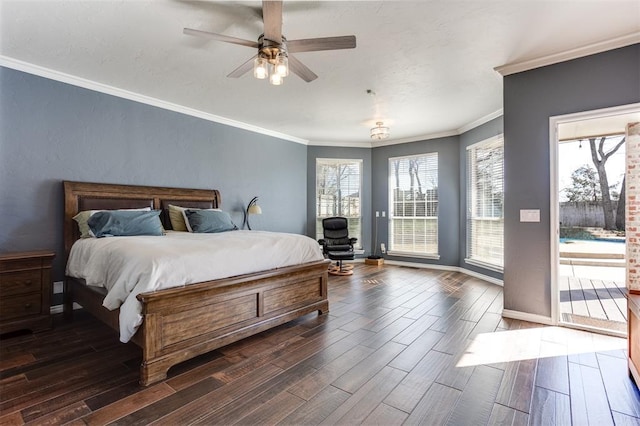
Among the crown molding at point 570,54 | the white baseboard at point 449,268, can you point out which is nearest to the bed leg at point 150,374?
the crown molding at point 570,54

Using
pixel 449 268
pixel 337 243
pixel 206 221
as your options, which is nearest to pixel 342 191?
pixel 337 243

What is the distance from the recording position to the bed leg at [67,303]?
318 centimetres

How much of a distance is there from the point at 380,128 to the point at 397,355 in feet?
11.6

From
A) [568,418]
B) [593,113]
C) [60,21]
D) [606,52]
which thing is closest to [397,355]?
[568,418]

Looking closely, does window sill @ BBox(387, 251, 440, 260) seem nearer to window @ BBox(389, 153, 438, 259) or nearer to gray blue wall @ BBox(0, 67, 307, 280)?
window @ BBox(389, 153, 438, 259)

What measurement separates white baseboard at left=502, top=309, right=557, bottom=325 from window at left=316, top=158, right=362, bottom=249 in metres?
3.75

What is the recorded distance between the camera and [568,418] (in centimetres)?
165

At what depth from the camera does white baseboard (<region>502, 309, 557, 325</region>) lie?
303 cm

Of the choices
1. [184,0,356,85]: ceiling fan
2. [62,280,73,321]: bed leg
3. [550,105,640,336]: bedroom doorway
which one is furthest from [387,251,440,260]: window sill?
[62,280,73,321]: bed leg

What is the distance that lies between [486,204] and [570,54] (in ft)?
8.78

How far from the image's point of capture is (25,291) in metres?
2.80

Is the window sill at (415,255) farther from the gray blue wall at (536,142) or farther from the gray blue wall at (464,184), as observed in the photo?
the gray blue wall at (536,142)

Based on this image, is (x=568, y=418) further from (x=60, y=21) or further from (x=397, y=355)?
(x=60, y=21)

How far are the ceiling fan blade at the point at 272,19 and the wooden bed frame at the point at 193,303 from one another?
1.86m
